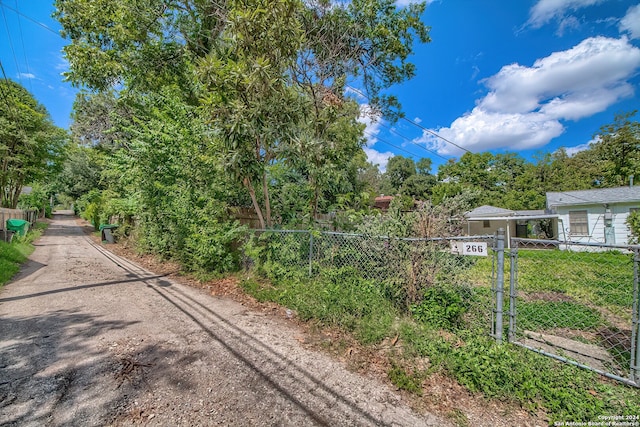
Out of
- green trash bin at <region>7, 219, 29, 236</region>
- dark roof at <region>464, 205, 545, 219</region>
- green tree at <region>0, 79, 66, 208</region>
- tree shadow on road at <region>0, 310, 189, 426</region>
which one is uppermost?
green tree at <region>0, 79, 66, 208</region>

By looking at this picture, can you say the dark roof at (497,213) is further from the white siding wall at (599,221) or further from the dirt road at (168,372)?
the dirt road at (168,372)

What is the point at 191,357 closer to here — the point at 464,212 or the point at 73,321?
the point at 73,321

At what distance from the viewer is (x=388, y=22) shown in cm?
746

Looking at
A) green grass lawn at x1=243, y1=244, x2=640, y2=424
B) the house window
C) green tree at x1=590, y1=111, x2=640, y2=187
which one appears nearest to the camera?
green grass lawn at x1=243, y1=244, x2=640, y2=424

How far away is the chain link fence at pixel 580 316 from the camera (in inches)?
99.4

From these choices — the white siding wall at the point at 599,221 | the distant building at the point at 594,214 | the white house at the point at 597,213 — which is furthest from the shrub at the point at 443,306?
the white siding wall at the point at 599,221

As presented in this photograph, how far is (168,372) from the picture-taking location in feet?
8.13

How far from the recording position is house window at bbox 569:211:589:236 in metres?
13.5

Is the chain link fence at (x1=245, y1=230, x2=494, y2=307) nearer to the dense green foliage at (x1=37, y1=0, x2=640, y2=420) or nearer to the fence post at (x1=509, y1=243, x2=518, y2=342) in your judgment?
the dense green foliage at (x1=37, y1=0, x2=640, y2=420)

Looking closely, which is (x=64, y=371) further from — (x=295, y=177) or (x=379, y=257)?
(x=295, y=177)

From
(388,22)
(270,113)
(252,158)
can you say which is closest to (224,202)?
(252,158)

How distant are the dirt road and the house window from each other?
16.9 m

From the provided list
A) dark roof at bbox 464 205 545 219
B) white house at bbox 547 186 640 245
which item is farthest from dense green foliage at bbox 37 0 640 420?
dark roof at bbox 464 205 545 219

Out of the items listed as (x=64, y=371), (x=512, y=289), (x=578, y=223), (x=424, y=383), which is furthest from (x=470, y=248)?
(x=578, y=223)
